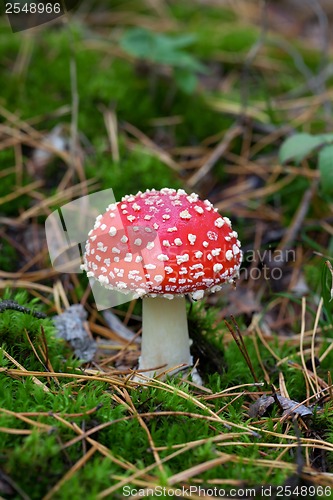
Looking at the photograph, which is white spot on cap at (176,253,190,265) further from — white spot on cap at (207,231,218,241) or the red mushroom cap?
white spot on cap at (207,231,218,241)

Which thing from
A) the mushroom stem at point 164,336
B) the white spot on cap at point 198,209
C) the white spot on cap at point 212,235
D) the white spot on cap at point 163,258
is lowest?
the mushroom stem at point 164,336

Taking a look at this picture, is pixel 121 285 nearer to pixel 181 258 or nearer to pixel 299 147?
pixel 181 258

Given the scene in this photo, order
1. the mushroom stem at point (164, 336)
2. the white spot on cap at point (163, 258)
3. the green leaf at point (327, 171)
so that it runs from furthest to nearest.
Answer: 1. the green leaf at point (327, 171)
2. the mushroom stem at point (164, 336)
3. the white spot on cap at point (163, 258)

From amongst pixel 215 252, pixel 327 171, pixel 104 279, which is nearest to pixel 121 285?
pixel 104 279

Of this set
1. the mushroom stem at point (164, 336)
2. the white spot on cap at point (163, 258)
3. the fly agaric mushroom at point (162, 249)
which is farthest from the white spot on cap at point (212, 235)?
the mushroom stem at point (164, 336)

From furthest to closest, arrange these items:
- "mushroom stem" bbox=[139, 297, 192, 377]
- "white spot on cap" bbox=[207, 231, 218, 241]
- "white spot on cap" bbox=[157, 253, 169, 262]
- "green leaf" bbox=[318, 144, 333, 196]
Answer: "green leaf" bbox=[318, 144, 333, 196] → "mushroom stem" bbox=[139, 297, 192, 377] → "white spot on cap" bbox=[207, 231, 218, 241] → "white spot on cap" bbox=[157, 253, 169, 262]

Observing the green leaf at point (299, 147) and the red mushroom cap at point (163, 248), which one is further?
the green leaf at point (299, 147)

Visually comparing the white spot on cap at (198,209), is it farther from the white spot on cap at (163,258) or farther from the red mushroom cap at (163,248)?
the white spot on cap at (163,258)

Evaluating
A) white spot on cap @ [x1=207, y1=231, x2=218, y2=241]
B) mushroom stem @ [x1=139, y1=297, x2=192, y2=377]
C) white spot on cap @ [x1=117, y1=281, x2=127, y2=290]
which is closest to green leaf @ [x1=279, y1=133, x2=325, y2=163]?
white spot on cap @ [x1=207, y1=231, x2=218, y2=241]
